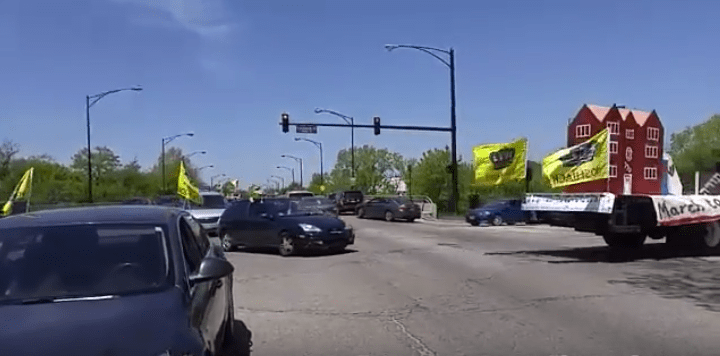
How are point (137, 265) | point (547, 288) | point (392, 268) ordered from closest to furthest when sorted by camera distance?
point (137, 265) < point (547, 288) < point (392, 268)

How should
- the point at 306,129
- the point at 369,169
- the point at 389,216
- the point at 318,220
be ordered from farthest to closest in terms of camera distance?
the point at 369,169
the point at 306,129
the point at 389,216
the point at 318,220

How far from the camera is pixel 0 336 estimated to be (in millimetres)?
4305

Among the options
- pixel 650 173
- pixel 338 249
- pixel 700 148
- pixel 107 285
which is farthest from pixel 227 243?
pixel 700 148

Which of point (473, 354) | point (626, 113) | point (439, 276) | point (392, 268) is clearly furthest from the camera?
point (626, 113)

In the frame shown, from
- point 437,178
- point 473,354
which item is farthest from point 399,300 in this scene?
point 437,178

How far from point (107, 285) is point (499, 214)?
3408 centimetres

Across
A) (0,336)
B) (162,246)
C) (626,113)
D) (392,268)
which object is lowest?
(392,268)

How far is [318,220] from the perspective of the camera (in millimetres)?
18828

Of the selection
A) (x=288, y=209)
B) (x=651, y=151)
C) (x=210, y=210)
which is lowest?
(x=210, y=210)

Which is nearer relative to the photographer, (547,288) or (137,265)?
(137,265)

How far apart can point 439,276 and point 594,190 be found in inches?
182

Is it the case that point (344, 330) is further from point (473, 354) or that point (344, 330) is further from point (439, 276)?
point (439, 276)

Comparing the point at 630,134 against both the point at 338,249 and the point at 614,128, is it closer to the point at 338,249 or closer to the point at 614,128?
the point at 614,128

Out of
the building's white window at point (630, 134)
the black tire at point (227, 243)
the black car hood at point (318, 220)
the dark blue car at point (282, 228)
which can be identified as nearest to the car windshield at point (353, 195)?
the dark blue car at point (282, 228)
